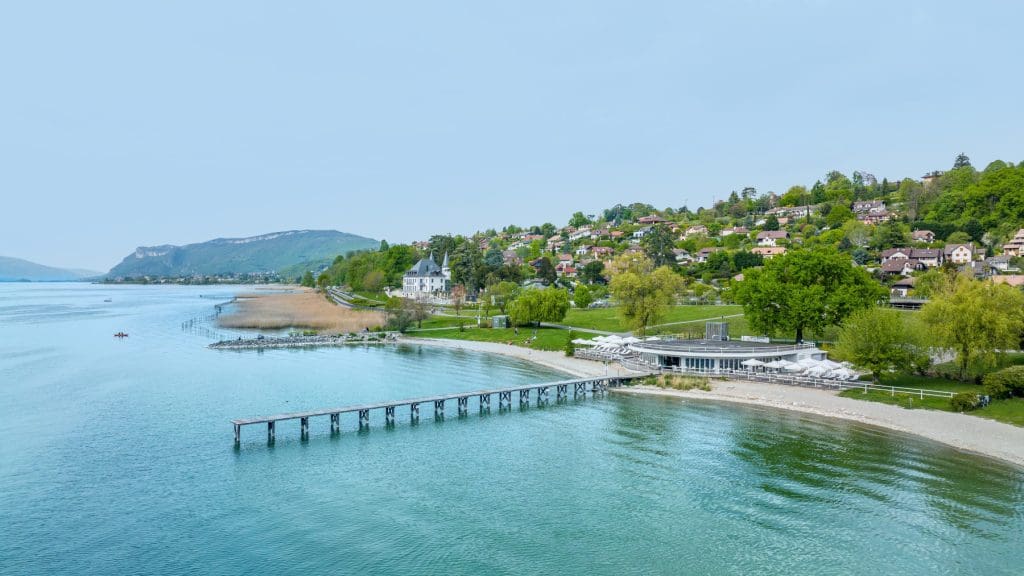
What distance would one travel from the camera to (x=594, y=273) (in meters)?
140

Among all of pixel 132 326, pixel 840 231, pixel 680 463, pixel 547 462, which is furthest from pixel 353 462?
pixel 840 231

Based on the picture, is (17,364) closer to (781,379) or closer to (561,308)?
(561,308)

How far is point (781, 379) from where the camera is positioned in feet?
178

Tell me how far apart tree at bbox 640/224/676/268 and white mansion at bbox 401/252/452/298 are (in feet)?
178

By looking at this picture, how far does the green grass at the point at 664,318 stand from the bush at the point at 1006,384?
36.5 metres

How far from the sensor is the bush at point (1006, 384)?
1671 inches

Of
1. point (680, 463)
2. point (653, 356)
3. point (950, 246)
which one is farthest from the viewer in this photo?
point (950, 246)

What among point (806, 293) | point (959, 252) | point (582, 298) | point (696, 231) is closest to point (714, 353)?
point (806, 293)

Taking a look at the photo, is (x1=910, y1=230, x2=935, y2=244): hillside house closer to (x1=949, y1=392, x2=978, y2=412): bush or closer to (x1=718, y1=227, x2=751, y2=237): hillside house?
(x1=718, y1=227, x2=751, y2=237): hillside house

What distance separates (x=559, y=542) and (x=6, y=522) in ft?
79.4

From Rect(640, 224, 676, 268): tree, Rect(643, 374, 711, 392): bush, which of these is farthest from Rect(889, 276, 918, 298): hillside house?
Rect(643, 374, 711, 392): bush

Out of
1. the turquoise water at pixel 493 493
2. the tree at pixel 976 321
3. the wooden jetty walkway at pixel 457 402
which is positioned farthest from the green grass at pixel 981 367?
the wooden jetty walkway at pixel 457 402

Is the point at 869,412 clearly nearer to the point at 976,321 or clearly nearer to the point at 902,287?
the point at 976,321

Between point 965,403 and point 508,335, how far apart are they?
5776cm
